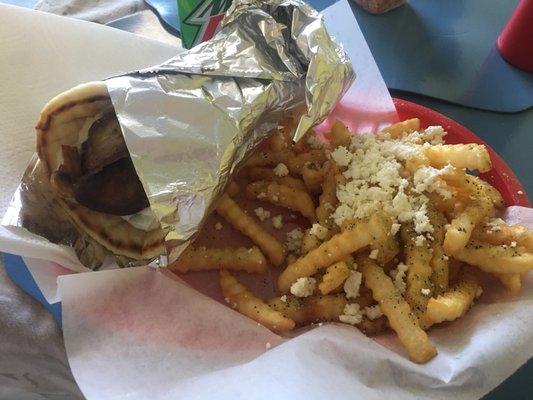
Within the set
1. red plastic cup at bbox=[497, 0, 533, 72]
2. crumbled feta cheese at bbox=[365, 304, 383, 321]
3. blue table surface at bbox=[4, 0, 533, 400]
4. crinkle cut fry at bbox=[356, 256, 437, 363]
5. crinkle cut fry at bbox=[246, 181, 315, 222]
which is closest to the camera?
crinkle cut fry at bbox=[356, 256, 437, 363]

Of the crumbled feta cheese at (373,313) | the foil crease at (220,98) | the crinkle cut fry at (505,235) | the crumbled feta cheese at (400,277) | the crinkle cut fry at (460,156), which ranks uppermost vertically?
the foil crease at (220,98)

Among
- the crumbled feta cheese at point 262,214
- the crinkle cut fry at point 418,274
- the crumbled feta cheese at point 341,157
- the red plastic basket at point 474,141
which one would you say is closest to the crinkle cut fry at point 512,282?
the crinkle cut fry at point 418,274

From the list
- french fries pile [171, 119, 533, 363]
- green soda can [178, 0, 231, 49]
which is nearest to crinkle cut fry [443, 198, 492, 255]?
french fries pile [171, 119, 533, 363]

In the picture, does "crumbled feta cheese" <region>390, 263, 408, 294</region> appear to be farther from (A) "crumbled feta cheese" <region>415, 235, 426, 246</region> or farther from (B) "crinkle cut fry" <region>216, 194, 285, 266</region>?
(B) "crinkle cut fry" <region>216, 194, 285, 266</region>

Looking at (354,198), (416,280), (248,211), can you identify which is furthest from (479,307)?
(248,211)

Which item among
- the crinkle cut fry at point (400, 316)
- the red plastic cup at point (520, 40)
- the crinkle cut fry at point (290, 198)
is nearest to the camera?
the crinkle cut fry at point (400, 316)

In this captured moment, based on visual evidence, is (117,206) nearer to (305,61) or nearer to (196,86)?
(196,86)

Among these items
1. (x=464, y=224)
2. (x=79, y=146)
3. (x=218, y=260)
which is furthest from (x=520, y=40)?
(x=79, y=146)

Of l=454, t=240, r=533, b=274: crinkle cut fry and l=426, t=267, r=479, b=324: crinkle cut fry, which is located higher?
l=454, t=240, r=533, b=274: crinkle cut fry

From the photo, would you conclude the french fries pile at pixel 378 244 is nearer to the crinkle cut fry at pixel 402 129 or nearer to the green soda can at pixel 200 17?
the crinkle cut fry at pixel 402 129
